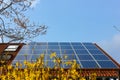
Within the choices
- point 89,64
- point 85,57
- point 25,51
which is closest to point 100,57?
point 85,57

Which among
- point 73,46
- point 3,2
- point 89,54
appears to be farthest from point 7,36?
point 73,46

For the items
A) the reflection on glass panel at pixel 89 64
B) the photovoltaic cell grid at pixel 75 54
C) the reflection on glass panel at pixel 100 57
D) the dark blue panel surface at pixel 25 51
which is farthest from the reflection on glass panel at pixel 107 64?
the dark blue panel surface at pixel 25 51

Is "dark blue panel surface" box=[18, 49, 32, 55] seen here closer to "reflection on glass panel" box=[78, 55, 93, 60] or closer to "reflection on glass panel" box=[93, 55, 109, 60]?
"reflection on glass panel" box=[78, 55, 93, 60]

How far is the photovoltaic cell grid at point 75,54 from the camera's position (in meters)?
18.8

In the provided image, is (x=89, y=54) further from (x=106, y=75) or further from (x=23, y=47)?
(x=23, y=47)

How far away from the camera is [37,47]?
76.2 feet

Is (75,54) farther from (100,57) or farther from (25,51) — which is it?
(25,51)

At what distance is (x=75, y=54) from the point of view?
2075 centimetres

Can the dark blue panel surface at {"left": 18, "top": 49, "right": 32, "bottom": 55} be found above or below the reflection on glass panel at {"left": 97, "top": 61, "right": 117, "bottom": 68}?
above

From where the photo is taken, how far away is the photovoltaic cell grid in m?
18.8

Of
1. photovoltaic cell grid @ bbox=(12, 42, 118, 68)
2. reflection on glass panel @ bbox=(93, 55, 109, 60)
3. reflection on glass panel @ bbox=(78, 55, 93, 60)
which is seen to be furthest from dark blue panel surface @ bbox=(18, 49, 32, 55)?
reflection on glass panel @ bbox=(93, 55, 109, 60)

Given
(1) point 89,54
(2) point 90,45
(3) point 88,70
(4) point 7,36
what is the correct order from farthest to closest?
(2) point 90,45 → (1) point 89,54 → (3) point 88,70 → (4) point 7,36

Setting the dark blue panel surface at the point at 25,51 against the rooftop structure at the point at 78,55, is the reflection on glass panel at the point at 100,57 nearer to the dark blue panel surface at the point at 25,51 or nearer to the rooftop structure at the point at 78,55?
the rooftop structure at the point at 78,55

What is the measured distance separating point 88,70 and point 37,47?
588 centimetres
